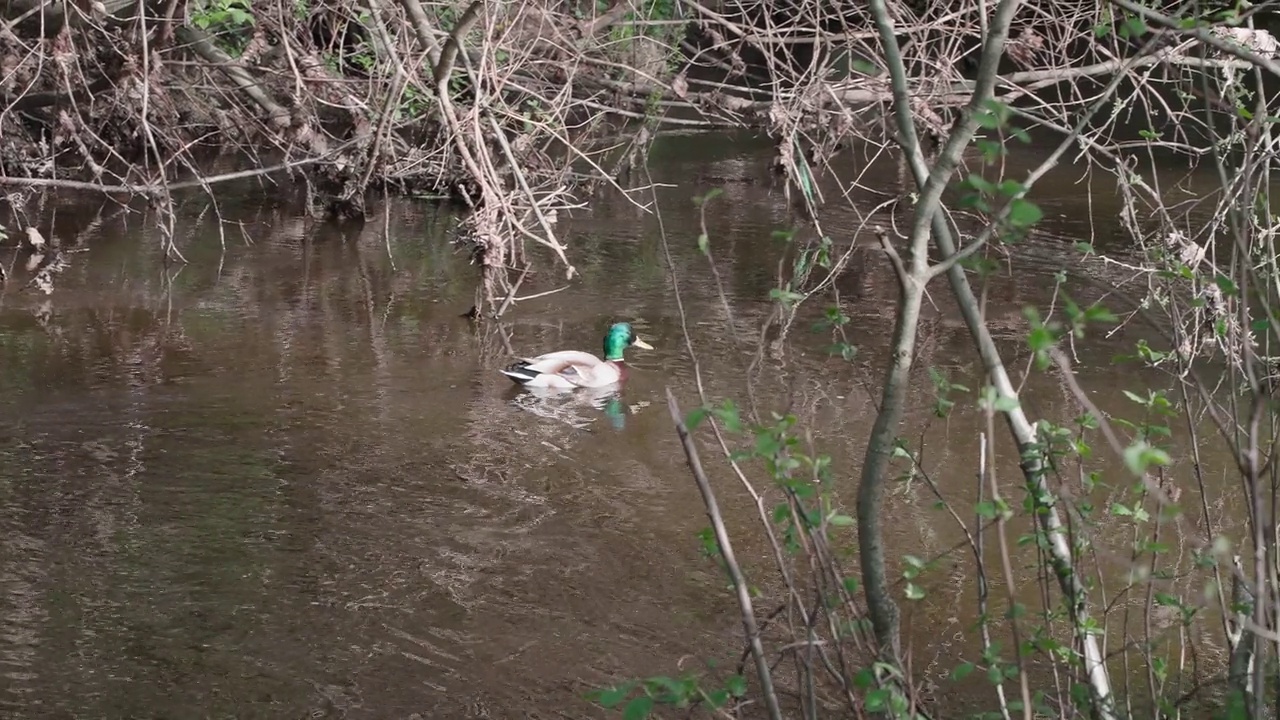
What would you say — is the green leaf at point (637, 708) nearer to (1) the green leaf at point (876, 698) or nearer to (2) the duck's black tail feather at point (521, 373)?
(1) the green leaf at point (876, 698)

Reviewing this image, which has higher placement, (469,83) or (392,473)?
(469,83)

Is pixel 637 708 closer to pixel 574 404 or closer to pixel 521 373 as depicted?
pixel 574 404

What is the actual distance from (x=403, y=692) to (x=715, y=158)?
1288 centimetres

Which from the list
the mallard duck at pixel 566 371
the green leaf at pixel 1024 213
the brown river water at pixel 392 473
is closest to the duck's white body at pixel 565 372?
A: the mallard duck at pixel 566 371

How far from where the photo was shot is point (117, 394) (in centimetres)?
852

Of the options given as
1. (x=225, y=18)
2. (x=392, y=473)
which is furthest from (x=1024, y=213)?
(x=225, y=18)

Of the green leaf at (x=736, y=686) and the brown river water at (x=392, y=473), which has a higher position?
the green leaf at (x=736, y=686)

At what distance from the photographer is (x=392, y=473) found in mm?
7418

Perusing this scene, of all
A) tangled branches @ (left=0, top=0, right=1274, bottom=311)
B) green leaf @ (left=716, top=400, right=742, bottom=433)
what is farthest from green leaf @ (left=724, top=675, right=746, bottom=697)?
tangled branches @ (left=0, top=0, right=1274, bottom=311)

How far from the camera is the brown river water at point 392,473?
5363mm

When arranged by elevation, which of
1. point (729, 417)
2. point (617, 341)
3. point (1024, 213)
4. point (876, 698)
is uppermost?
point (1024, 213)

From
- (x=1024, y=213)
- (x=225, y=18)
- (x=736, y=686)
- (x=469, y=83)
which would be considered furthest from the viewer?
(x=469, y=83)

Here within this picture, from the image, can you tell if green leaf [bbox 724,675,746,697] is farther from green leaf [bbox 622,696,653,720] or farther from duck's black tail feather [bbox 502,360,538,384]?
duck's black tail feather [bbox 502,360,538,384]

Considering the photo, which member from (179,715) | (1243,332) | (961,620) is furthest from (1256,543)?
(179,715)
